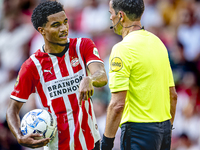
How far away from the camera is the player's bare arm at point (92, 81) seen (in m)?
2.77

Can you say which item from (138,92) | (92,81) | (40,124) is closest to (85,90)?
(92,81)

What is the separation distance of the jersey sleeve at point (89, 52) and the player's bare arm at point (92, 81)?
0.06m

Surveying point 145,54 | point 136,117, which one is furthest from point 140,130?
point 145,54

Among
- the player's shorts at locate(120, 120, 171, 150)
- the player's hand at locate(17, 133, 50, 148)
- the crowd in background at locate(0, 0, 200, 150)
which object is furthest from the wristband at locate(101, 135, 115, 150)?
the crowd in background at locate(0, 0, 200, 150)

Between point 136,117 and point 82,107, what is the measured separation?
741 mm

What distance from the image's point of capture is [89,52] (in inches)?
138

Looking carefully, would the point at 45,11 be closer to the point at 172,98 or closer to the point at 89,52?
the point at 89,52

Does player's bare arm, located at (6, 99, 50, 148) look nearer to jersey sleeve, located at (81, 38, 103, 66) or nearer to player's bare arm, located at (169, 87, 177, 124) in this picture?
jersey sleeve, located at (81, 38, 103, 66)

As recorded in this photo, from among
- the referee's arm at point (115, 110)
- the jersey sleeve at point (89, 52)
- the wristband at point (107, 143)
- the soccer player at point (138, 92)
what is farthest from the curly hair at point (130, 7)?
the wristband at point (107, 143)

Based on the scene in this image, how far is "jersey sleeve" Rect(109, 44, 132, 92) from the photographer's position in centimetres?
292

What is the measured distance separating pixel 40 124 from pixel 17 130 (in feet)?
1.03

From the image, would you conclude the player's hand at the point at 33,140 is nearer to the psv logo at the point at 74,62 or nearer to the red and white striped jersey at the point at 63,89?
the red and white striped jersey at the point at 63,89

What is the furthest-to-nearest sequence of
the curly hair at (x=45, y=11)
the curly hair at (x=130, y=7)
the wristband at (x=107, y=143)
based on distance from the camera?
1. the curly hair at (x=45, y=11)
2. the curly hair at (x=130, y=7)
3. the wristband at (x=107, y=143)

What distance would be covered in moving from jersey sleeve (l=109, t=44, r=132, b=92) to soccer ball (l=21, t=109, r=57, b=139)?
2.60 ft
